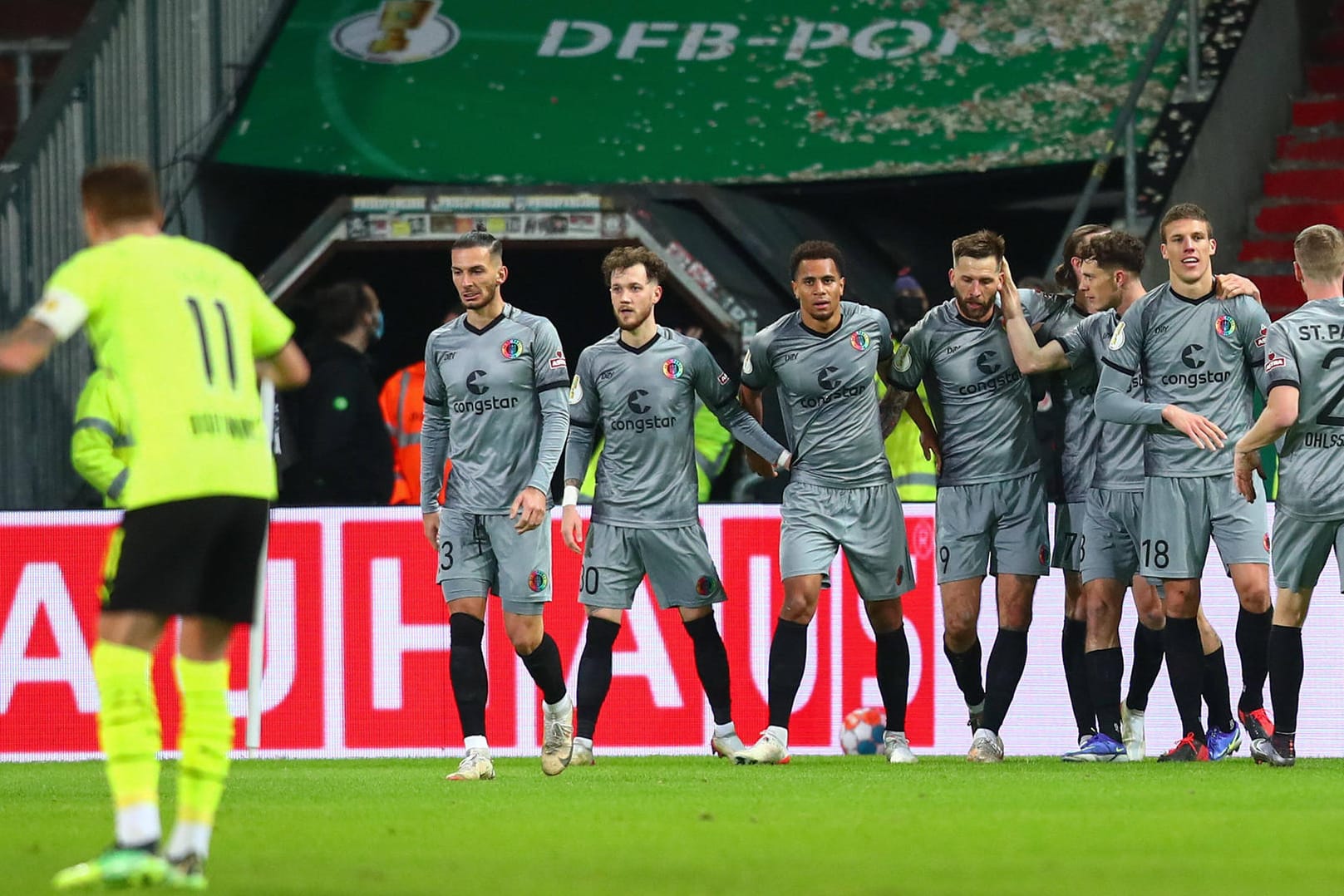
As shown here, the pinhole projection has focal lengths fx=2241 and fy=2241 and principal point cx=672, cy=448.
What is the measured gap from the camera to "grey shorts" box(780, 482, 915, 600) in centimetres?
988

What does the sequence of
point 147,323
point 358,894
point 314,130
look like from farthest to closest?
1. point 314,130
2. point 147,323
3. point 358,894

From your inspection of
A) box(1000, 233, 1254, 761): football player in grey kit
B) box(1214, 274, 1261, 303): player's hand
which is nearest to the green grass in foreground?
box(1000, 233, 1254, 761): football player in grey kit

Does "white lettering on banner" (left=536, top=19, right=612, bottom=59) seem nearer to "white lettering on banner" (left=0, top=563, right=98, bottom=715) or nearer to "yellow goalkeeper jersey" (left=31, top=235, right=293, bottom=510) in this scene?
"white lettering on banner" (left=0, top=563, right=98, bottom=715)

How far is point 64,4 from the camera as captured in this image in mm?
19438

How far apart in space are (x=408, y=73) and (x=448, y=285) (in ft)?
5.12

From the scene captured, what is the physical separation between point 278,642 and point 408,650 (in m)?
0.68

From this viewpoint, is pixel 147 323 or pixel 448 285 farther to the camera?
pixel 448 285

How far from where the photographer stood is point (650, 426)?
1021 cm

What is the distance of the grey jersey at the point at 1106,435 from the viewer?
32.5 feet

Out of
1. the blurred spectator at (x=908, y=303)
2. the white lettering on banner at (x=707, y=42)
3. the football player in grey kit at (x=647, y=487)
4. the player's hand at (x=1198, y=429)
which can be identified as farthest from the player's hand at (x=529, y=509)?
the white lettering on banner at (x=707, y=42)

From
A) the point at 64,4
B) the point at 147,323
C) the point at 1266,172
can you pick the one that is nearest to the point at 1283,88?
the point at 1266,172

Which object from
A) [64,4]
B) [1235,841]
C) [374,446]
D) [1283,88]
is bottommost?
[1235,841]

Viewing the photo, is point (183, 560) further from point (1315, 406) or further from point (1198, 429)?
point (1315, 406)

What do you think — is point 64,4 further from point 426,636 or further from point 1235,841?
point 1235,841
